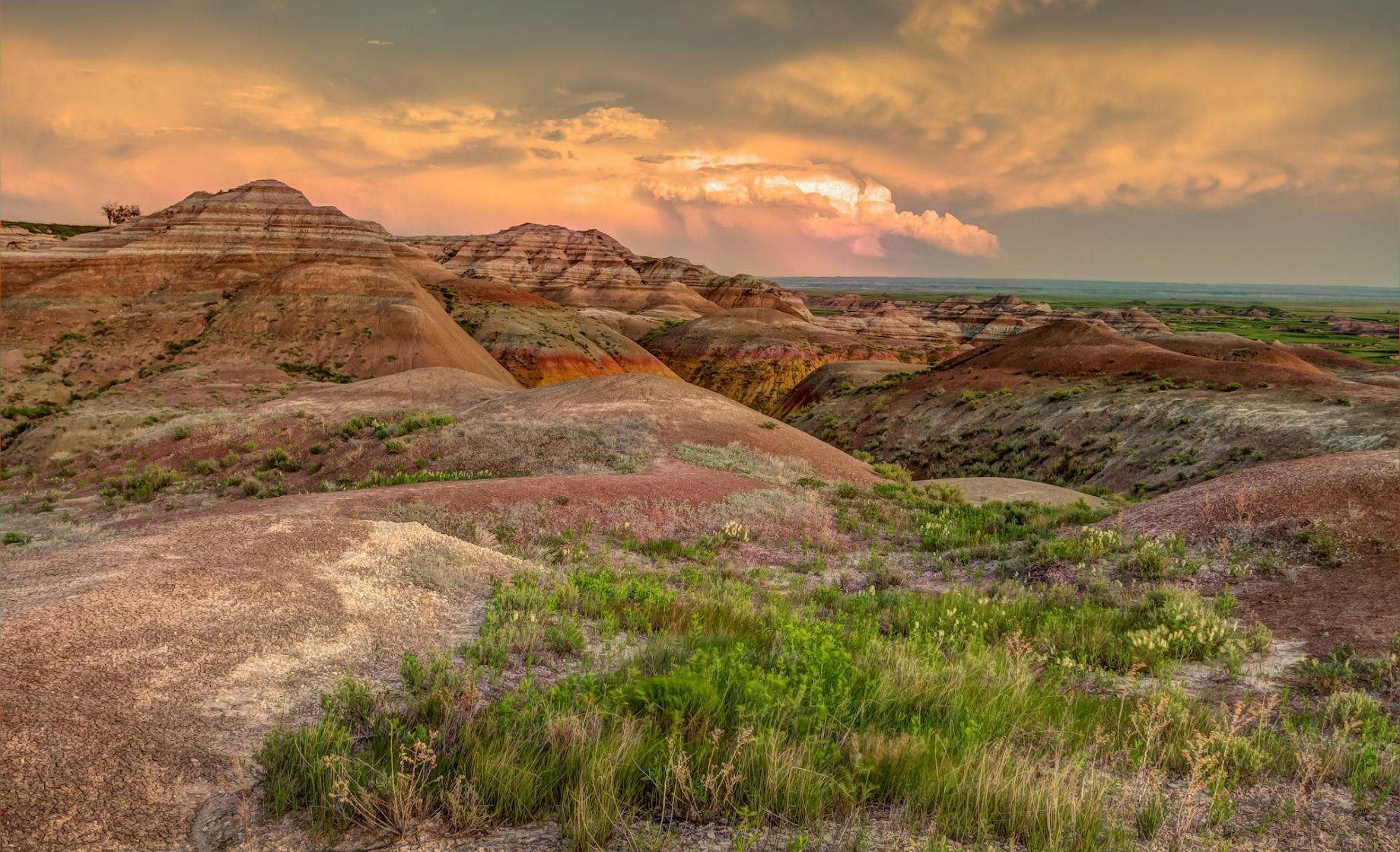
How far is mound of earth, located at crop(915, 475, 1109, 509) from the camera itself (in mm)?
22297

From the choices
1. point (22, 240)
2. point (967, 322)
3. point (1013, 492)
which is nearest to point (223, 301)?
point (22, 240)

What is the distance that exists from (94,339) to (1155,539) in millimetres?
64292

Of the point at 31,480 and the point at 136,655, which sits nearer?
the point at 136,655

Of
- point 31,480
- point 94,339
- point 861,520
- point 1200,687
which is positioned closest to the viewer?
point 1200,687

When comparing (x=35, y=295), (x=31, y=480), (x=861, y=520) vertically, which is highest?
(x=35, y=295)

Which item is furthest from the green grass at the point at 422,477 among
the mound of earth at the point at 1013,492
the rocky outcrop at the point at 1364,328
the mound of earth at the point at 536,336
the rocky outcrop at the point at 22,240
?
the rocky outcrop at the point at 1364,328

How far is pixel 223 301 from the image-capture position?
57.2m

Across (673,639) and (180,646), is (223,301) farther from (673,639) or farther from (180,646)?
(673,639)

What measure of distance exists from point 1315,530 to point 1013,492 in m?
12.1

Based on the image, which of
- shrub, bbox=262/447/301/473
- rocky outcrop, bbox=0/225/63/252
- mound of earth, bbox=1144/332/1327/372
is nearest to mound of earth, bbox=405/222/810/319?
rocky outcrop, bbox=0/225/63/252

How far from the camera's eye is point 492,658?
6.28 metres

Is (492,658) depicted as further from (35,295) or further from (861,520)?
(35,295)

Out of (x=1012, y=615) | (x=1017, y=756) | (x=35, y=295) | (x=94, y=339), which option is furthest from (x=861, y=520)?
(x=35, y=295)

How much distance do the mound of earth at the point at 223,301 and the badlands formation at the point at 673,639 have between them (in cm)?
2241
